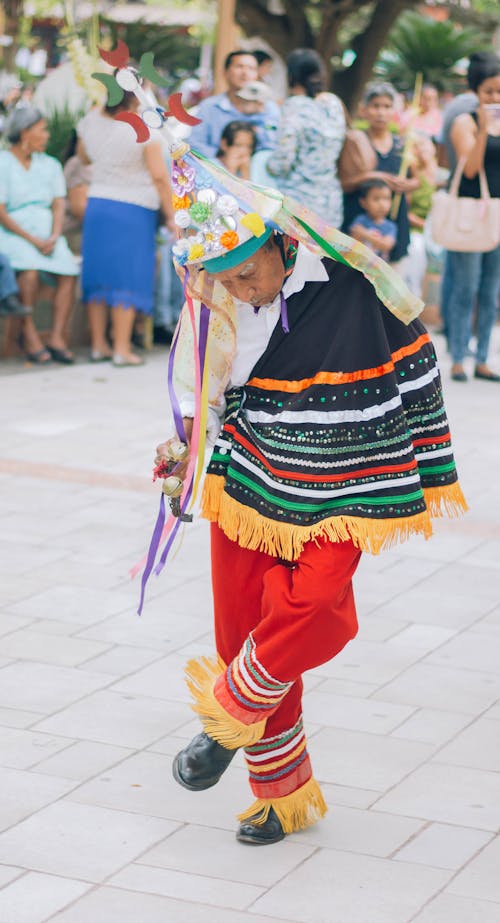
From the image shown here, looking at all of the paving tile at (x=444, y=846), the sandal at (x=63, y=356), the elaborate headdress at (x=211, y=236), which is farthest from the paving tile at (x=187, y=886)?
the sandal at (x=63, y=356)

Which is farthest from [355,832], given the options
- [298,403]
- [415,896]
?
[298,403]

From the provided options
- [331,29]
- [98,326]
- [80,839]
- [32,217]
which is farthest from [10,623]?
[331,29]

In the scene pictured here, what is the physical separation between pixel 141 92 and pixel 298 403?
0.73m

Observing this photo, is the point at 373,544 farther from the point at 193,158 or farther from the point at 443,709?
the point at 443,709

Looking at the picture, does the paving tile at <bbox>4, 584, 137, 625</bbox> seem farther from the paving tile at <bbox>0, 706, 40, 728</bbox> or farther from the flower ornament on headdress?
the flower ornament on headdress

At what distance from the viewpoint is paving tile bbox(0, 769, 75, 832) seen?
3.46 meters

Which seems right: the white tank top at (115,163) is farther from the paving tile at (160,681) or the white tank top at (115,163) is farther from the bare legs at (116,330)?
the paving tile at (160,681)

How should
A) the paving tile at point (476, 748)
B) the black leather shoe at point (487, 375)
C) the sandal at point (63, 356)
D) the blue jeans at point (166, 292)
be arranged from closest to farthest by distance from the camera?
the paving tile at point (476, 748) < the black leather shoe at point (487, 375) < the sandal at point (63, 356) < the blue jeans at point (166, 292)

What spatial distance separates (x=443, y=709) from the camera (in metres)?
4.20

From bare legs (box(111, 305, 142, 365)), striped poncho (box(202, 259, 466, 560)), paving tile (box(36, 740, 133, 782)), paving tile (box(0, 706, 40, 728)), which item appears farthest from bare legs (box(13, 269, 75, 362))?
striped poncho (box(202, 259, 466, 560))

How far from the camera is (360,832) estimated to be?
3.42m

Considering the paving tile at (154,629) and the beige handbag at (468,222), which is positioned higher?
the beige handbag at (468,222)

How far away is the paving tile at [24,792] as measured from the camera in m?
3.46

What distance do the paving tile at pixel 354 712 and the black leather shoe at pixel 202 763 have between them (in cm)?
84
